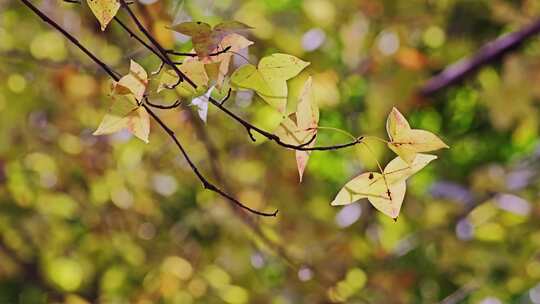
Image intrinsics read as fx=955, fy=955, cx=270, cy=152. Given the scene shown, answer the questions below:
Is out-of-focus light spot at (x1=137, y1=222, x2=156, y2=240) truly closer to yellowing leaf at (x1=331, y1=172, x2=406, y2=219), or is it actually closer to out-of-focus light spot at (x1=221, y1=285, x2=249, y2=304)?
out-of-focus light spot at (x1=221, y1=285, x2=249, y2=304)

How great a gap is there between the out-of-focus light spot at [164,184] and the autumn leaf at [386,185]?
1.08 metres

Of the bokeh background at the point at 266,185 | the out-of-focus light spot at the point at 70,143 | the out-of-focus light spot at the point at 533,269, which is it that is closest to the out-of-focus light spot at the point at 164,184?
the bokeh background at the point at 266,185

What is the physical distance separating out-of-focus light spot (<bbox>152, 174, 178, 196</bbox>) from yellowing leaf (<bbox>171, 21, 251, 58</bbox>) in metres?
1.10

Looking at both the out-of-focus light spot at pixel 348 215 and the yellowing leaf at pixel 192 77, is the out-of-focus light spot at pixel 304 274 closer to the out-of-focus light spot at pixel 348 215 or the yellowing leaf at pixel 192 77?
the out-of-focus light spot at pixel 348 215

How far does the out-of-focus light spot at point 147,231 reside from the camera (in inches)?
67.5

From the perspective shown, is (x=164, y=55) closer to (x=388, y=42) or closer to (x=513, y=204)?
(x=388, y=42)

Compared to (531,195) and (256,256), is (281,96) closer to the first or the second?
(256,256)

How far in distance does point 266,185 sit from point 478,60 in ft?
1.41

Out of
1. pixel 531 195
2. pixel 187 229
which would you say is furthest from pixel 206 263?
pixel 531 195

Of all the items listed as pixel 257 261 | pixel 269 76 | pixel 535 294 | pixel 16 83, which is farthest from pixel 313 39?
pixel 269 76

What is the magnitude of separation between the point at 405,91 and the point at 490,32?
47cm

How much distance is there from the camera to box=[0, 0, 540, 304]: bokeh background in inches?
60.5

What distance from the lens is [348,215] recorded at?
5.75 ft

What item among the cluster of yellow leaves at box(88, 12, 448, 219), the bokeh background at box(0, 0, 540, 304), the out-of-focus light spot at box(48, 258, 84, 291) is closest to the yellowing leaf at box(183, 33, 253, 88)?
the cluster of yellow leaves at box(88, 12, 448, 219)
